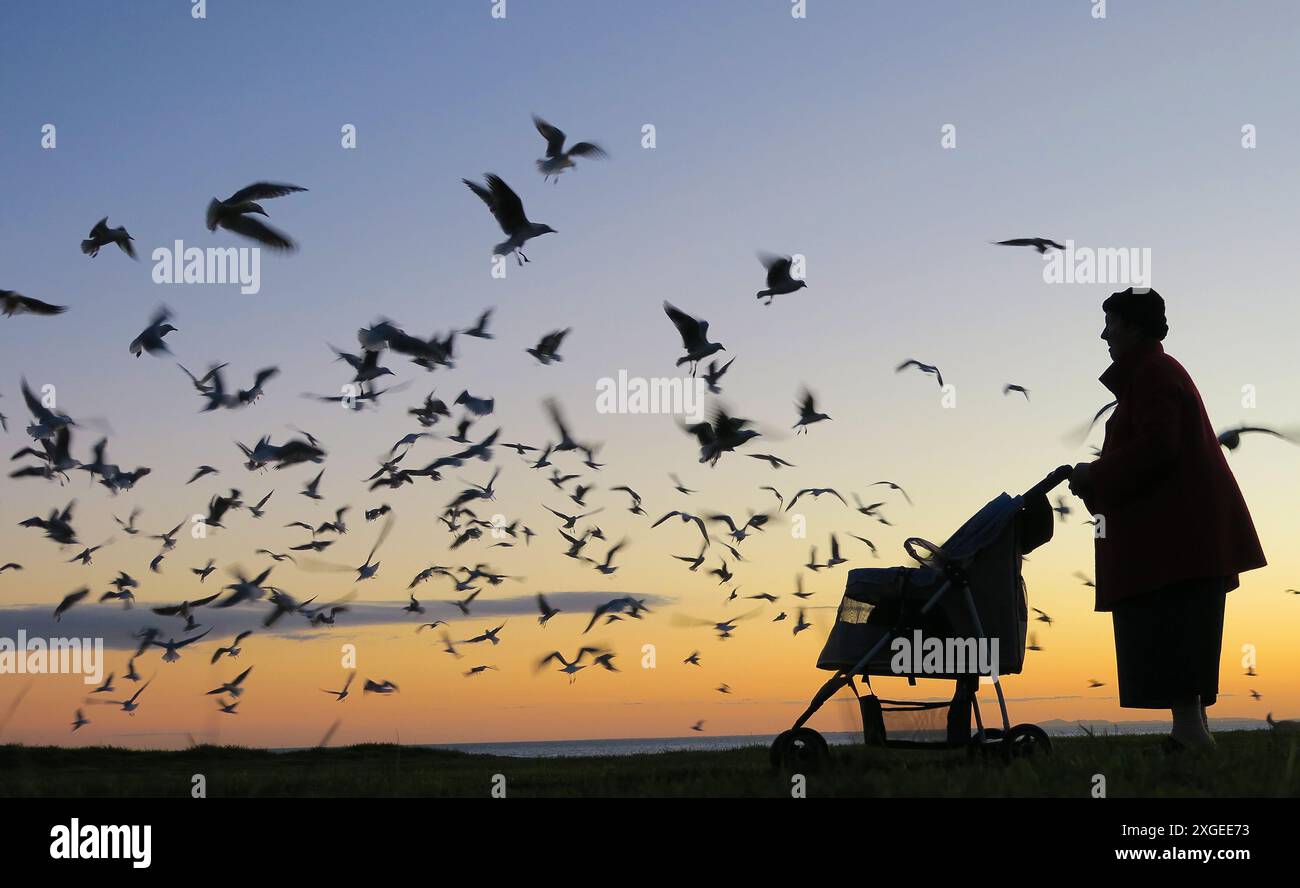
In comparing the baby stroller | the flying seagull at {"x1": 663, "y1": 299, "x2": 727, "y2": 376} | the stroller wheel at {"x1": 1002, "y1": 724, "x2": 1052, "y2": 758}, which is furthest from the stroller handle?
the flying seagull at {"x1": 663, "y1": 299, "x2": 727, "y2": 376}

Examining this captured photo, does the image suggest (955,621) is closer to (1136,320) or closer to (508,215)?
(1136,320)

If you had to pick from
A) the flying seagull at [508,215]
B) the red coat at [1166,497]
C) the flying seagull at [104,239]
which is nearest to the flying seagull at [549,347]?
the flying seagull at [508,215]

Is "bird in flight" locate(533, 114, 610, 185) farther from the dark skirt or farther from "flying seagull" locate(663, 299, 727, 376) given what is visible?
the dark skirt

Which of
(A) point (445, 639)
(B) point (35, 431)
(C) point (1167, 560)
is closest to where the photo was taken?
(C) point (1167, 560)

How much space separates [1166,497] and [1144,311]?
1153 millimetres

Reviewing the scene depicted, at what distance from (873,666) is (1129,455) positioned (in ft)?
6.55

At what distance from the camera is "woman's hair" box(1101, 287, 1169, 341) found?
723 cm

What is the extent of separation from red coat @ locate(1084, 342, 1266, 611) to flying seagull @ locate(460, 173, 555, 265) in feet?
29.9

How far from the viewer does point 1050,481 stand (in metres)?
7.50

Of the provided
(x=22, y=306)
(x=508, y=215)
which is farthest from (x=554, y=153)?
(x=22, y=306)
